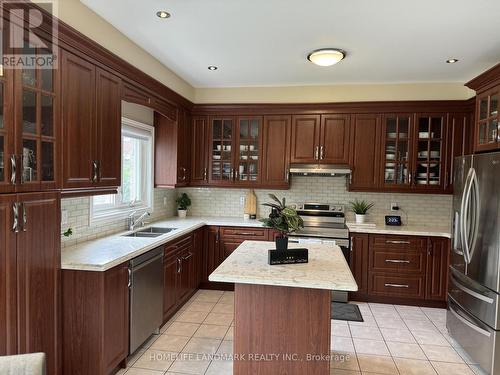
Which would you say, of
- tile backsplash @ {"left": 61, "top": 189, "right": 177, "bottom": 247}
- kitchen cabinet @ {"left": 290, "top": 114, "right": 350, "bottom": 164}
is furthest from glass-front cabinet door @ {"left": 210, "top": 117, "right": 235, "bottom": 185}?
tile backsplash @ {"left": 61, "top": 189, "right": 177, "bottom": 247}

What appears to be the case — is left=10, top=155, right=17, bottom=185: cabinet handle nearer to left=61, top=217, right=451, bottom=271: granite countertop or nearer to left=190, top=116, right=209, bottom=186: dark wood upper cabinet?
left=61, top=217, right=451, bottom=271: granite countertop

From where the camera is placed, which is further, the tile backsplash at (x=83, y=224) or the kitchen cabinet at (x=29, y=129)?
the tile backsplash at (x=83, y=224)

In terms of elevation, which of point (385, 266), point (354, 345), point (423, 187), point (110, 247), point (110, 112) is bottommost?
point (354, 345)

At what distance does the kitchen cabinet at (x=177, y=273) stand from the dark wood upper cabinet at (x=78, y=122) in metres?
1.15

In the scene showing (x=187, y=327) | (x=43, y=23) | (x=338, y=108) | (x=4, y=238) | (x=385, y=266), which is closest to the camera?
(x=4, y=238)

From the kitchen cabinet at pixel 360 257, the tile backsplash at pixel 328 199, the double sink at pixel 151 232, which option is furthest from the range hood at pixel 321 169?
the double sink at pixel 151 232

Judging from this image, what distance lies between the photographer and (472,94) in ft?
13.4

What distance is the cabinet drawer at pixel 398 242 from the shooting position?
399 cm

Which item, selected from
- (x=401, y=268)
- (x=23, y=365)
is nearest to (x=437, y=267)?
(x=401, y=268)

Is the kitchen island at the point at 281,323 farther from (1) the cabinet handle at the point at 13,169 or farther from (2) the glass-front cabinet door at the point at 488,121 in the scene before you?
(2) the glass-front cabinet door at the point at 488,121

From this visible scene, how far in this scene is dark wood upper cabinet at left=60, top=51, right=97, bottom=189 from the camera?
224 cm

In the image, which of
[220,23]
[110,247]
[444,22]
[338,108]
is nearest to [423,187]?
[338,108]

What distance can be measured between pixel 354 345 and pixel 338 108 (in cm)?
282

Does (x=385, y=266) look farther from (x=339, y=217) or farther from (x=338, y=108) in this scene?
(x=338, y=108)
